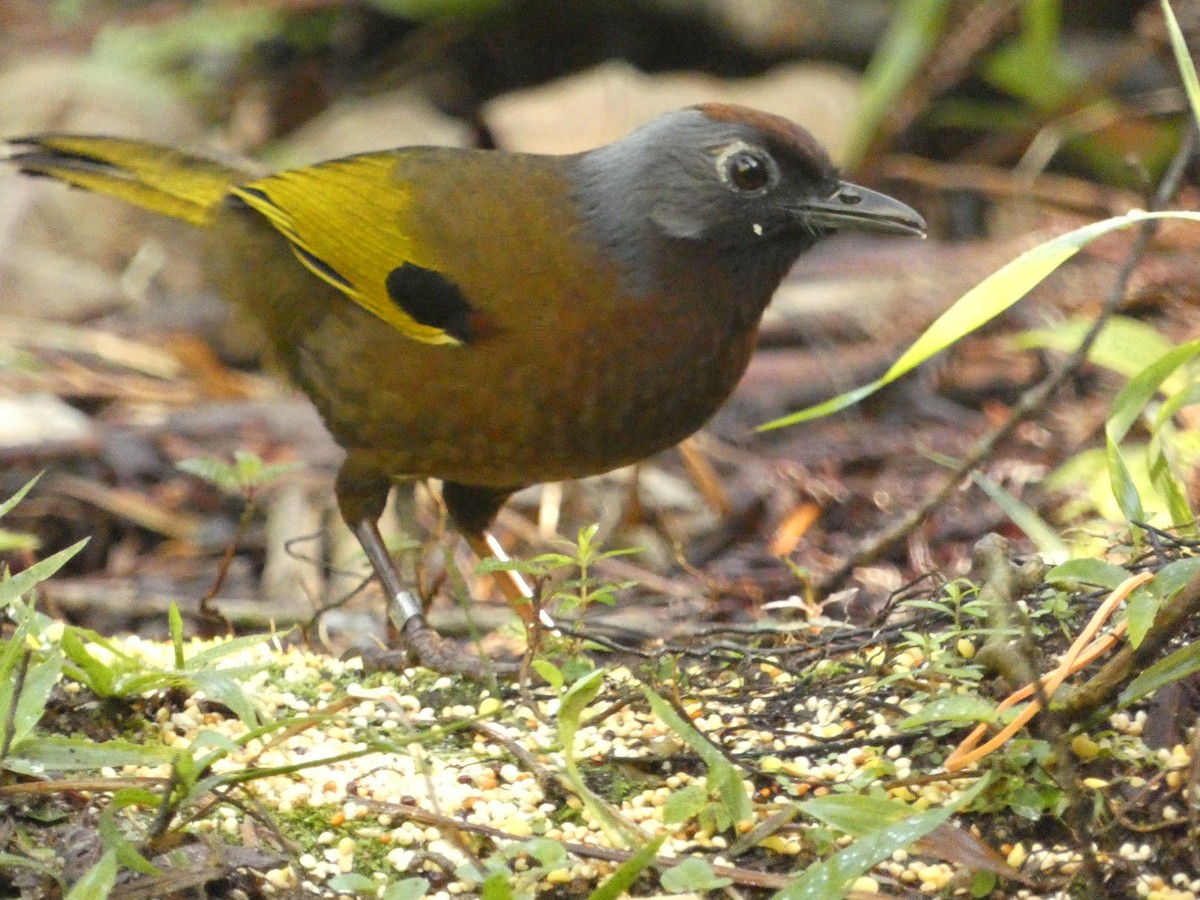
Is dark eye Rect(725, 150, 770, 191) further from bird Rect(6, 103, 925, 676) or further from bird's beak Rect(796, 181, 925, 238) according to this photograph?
bird's beak Rect(796, 181, 925, 238)

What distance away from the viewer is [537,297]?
362 centimetres

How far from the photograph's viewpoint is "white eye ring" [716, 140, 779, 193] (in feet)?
12.1

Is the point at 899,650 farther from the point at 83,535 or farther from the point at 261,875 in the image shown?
the point at 83,535

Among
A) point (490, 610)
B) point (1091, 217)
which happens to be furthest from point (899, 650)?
point (1091, 217)

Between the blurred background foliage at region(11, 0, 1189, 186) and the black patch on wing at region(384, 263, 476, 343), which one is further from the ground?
the blurred background foliage at region(11, 0, 1189, 186)

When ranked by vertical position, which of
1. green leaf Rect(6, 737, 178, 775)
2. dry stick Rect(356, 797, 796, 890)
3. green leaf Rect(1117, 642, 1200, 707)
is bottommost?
dry stick Rect(356, 797, 796, 890)

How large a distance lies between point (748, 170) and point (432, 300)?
2.74 feet

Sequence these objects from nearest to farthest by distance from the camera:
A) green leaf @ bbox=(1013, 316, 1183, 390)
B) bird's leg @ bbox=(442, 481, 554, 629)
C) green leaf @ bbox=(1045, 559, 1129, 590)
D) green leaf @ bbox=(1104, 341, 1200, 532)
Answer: green leaf @ bbox=(1045, 559, 1129, 590)
green leaf @ bbox=(1104, 341, 1200, 532)
bird's leg @ bbox=(442, 481, 554, 629)
green leaf @ bbox=(1013, 316, 1183, 390)

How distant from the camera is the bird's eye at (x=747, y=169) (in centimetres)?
371

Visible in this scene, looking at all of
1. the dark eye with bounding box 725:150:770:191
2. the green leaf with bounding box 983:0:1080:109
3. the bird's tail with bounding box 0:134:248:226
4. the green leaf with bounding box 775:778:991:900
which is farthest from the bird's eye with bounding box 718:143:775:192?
the green leaf with bounding box 983:0:1080:109

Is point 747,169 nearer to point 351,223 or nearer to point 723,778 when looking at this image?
point 351,223

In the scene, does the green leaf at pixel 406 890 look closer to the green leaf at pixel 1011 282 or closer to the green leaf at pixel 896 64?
the green leaf at pixel 1011 282

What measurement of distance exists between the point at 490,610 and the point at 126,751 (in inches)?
83.8

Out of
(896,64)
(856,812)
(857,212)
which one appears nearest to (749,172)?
(857,212)
